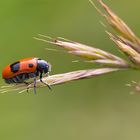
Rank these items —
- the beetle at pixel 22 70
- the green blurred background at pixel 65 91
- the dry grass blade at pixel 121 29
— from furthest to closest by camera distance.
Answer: the green blurred background at pixel 65 91 < the beetle at pixel 22 70 < the dry grass blade at pixel 121 29

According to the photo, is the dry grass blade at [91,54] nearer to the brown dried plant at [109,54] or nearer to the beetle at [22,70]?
the brown dried plant at [109,54]

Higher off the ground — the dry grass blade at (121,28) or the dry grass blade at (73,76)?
the dry grass blade at (121,28)

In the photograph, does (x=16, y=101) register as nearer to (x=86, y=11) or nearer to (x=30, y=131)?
(x=30, y=131)

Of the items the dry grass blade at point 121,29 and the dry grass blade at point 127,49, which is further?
the dry grass blade at point 121,29

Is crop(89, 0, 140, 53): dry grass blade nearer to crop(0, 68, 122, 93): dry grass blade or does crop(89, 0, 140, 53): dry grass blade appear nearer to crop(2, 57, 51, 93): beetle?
crop(0, 68, 122, 93): dry grass blade

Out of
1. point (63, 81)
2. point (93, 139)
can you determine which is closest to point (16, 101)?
point (93, 139)

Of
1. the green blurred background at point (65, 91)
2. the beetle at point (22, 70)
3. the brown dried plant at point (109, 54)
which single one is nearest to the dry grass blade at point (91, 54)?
the brown dried plant at point (109, 54)

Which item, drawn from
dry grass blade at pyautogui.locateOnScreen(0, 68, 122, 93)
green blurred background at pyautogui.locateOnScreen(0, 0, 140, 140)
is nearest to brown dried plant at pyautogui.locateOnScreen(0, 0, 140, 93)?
dry grass blade at pyautogui.locateOnScreen(0, 68, 122, 93)

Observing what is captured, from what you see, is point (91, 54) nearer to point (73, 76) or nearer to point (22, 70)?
point (73, 76)
